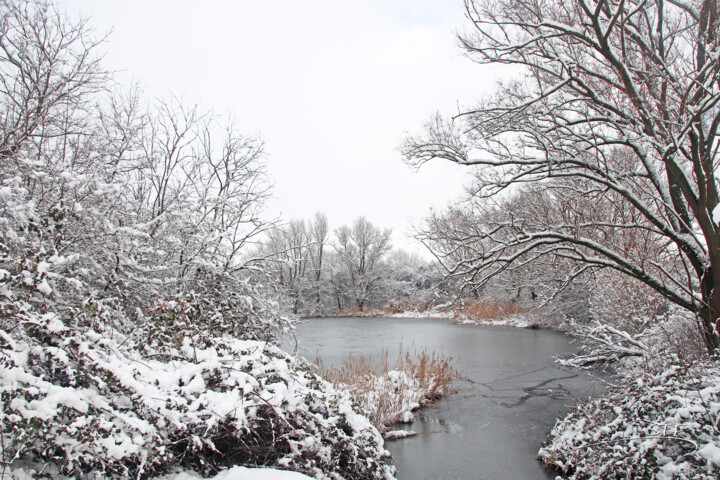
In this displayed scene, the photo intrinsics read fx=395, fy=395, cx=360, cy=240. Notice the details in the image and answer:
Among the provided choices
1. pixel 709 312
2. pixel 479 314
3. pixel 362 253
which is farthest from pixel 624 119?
pixel 362 253

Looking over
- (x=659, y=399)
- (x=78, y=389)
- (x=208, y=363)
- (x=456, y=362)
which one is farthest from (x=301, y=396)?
(x=456, y=362)

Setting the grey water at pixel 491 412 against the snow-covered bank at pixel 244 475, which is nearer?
the snow-covered bank at pixel 244 475

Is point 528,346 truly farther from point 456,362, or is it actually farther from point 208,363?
point 208,363

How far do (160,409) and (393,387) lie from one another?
597 cm

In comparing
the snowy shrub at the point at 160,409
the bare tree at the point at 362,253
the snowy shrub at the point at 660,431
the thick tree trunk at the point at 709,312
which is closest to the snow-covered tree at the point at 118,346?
the snowy shrub at the point at 160,409

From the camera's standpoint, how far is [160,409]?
2.37 m

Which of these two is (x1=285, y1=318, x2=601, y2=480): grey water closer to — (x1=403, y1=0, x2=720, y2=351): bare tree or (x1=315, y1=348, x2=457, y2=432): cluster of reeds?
(x1=315, y1=348, x2=457, y2=432): cluster of reeds

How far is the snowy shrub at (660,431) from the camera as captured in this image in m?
2.96

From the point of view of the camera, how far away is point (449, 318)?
2548 centimetres

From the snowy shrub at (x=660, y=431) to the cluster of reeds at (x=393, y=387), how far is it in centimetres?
280

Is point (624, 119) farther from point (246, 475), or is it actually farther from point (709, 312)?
point (246, 475)

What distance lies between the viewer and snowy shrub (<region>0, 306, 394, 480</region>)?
1936 mm

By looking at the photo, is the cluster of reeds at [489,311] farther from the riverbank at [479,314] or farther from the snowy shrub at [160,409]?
the snowy shrub at [160,409]

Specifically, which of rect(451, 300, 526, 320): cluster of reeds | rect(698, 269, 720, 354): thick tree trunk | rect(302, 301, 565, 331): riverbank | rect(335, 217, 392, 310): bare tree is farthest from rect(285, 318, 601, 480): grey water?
rect(335, 217, 392, 310): bare tree
